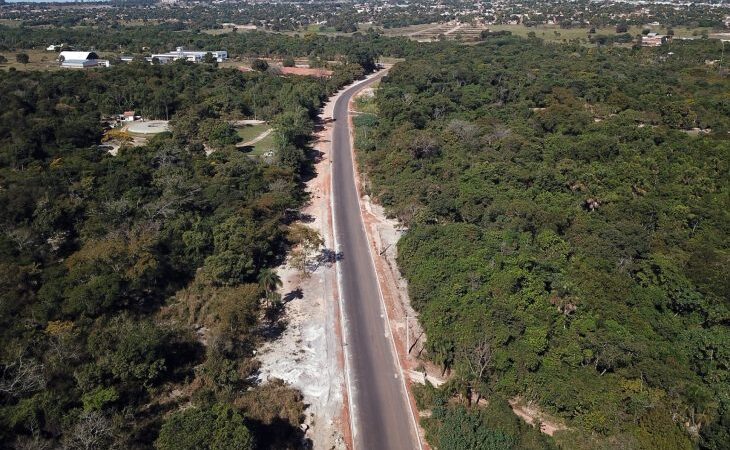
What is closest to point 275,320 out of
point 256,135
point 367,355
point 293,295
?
point 293,295

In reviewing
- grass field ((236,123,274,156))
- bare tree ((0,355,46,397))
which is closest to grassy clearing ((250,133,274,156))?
grass field ((236,123,274,156))

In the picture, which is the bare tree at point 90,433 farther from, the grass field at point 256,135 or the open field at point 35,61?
the open field at point 35,61

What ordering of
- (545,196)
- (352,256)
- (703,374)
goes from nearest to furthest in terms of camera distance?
(703,374) < (352,256) < (545,196)

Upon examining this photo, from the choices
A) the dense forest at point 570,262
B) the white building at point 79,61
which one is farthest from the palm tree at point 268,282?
the white building at point 79,61

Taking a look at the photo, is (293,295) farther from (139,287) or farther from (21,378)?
(21,378)

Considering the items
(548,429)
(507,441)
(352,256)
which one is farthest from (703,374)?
(352,256)

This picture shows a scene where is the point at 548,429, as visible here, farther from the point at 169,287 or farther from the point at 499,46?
the point at 499,46

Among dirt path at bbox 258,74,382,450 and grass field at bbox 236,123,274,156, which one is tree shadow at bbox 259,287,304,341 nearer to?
dirt path at bbox 258,74,382,450
